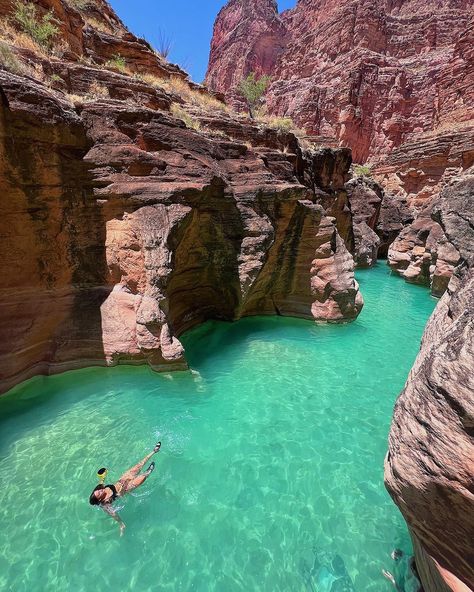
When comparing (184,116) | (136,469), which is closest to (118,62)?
(184,116)

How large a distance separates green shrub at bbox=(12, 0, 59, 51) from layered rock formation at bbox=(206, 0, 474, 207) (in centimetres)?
2329

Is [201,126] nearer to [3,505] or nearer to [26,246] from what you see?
[26,246]

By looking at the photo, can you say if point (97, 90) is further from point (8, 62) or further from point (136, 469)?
point (136, 469)

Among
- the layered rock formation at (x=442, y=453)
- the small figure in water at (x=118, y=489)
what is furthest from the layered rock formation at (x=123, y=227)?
the layered rock formation at (x=442, y=453)

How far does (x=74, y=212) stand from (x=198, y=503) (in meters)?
6.57

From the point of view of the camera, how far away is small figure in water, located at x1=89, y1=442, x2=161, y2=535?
4316 mm

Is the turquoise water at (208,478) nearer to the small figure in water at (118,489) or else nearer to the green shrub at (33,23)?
the small figure in water at (118,489)

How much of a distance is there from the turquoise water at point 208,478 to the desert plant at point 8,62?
6733 millimetres

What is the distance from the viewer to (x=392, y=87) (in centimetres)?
3697

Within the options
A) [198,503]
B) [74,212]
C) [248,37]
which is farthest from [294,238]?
[248,37]

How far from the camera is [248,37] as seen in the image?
54.6 m

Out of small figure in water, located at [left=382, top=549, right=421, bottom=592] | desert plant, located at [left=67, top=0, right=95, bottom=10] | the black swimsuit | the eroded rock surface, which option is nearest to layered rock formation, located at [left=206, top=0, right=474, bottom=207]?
the eroded rock surface

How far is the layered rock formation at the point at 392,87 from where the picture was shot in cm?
2959

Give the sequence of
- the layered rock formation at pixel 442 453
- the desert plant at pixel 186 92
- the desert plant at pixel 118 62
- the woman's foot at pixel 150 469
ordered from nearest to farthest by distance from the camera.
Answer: the layered rock formation at pixel 442 453 < the woman's foot at pixel 150 469 < the desert plant at pixel 118 62 < the desert plant at pixel 186 92
